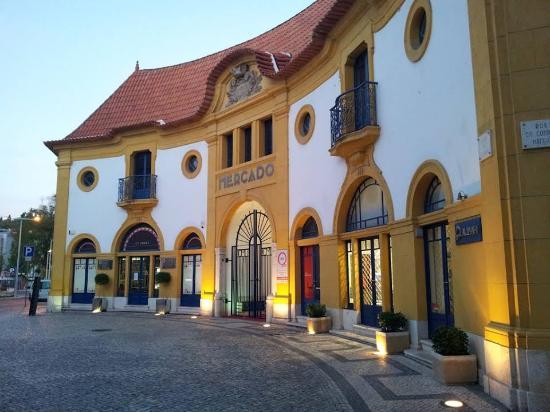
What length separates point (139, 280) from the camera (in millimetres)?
22516

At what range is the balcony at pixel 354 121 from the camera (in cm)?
1176

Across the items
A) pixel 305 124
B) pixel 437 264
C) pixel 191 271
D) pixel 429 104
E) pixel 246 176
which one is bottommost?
pixel 437 264

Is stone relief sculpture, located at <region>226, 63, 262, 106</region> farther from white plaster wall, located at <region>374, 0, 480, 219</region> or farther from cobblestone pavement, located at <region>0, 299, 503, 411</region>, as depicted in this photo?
cobblestone pavement, located at <region>0, 299, 503, 411</region>

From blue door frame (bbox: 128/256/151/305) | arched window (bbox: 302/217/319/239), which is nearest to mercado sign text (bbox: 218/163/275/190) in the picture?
arched window (bbox: 302/217/319/239)

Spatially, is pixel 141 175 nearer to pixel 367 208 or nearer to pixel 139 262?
pixel 139 262

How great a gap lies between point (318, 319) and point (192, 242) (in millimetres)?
9184

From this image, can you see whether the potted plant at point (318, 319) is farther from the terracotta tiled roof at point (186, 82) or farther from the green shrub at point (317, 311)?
the terracotta tiled roof at point (186, 82)

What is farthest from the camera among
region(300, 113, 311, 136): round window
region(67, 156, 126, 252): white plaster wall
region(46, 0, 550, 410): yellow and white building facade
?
region(67, 156, 126, 252): white plaster wall

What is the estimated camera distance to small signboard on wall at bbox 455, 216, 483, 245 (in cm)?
757

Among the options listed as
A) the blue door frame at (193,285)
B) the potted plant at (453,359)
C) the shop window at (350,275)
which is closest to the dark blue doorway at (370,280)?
the shop window at (350,275)

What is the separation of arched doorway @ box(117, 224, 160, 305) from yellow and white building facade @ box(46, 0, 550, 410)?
0.09m

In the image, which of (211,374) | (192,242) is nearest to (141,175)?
(192,242)

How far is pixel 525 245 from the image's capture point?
6363 millimetres

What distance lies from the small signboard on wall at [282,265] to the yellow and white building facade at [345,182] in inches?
3.5
